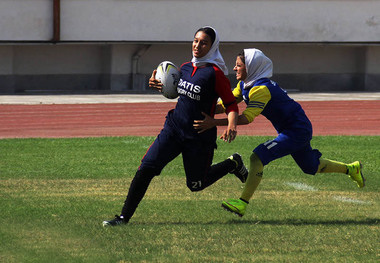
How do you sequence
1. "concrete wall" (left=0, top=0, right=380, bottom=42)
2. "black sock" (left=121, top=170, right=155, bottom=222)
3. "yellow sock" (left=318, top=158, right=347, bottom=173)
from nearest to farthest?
"black sock" (left=121, top=170, right=155, bottom=222), "yellow sock" (left=318, top=158, right=347, bottom=173), "concrete wall" (left=0, top=0, right=380, bottom=42)

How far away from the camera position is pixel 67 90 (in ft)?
115

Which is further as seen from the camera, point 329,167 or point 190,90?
point 329,167

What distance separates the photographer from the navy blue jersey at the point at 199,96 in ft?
25.8

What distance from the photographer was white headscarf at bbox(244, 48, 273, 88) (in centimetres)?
830

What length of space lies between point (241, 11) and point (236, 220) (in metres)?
28.3

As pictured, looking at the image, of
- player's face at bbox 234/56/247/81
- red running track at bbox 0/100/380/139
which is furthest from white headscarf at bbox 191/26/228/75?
red running track at bbox 0/100/380/139

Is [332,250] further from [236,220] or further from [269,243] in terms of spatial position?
[236,220]

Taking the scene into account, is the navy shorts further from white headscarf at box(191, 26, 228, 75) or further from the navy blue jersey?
white headscarf at box(191, 26, 228, 75)

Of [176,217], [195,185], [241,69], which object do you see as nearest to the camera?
[195,185]

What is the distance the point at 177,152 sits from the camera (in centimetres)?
810

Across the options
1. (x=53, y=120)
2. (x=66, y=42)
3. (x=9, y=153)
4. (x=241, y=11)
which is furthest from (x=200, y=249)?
(x=241, y=11)

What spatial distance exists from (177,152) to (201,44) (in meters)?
1.13

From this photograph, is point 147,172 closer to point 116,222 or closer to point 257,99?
point 116,222

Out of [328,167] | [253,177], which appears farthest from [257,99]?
[328,167]
